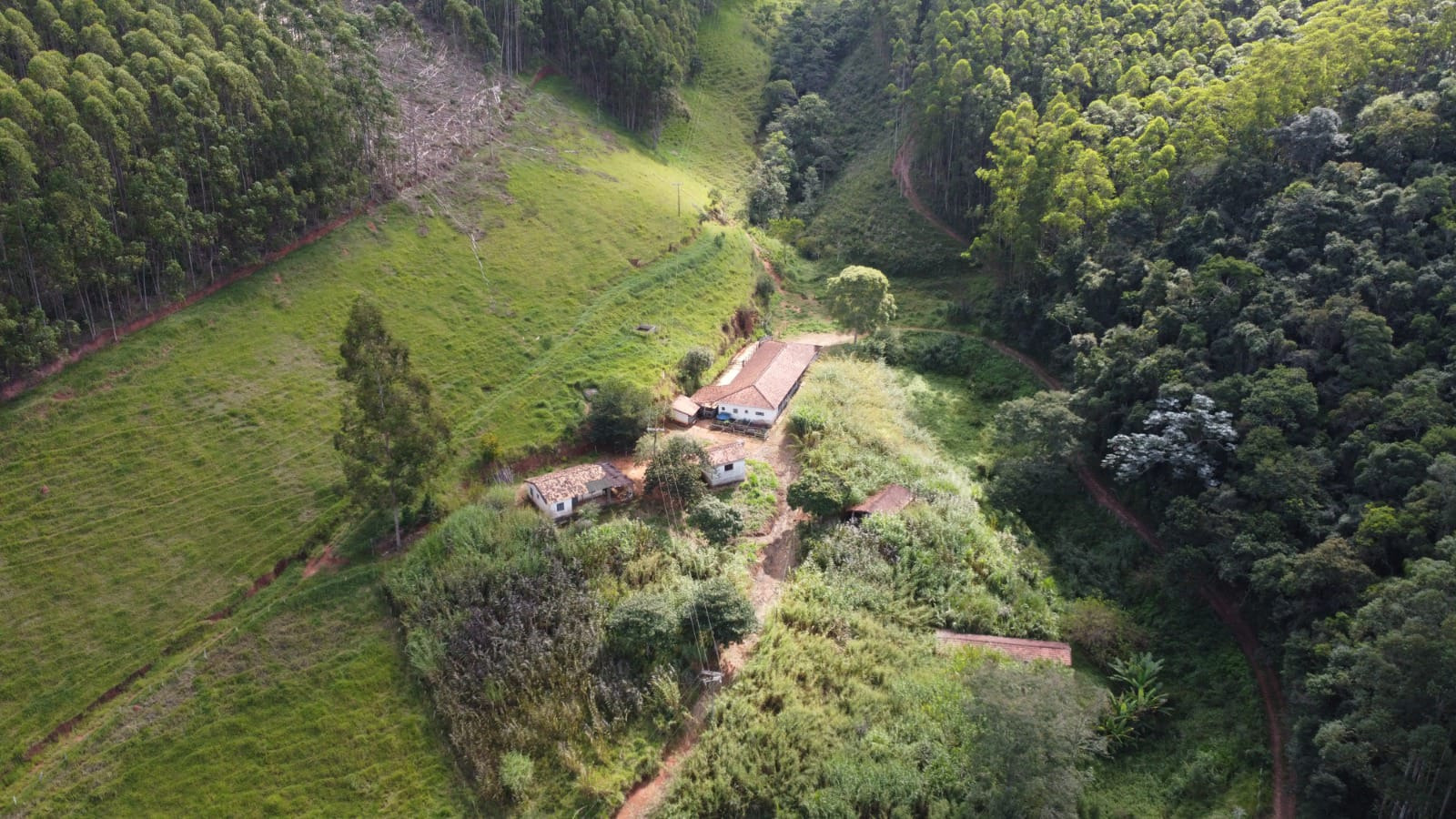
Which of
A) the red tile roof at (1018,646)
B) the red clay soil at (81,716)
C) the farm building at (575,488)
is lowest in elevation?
the red clay soil at (81,716)

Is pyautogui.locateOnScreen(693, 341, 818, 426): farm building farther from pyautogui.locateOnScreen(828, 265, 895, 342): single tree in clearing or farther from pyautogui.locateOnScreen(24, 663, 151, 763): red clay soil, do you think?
pyautogui.locateOnScreen(24, 663, 151, 763): red clay soil

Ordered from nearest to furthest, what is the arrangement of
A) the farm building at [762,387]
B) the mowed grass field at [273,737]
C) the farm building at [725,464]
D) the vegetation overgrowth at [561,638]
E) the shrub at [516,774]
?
the shrub at [516,774] < the mowed grass field at [273,737] < the vegetation overgrowth at [561,638] < the farm building at [725,464] < the farm building at [762,387]

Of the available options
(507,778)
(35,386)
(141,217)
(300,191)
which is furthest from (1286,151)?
(35,386)

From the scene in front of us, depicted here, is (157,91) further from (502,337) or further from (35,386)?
(502,337)

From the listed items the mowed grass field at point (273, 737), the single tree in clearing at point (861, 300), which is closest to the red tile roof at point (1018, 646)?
the mowed grass field at point (273, 737)

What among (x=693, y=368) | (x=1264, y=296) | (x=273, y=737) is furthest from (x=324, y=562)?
(x=1264, y=296)

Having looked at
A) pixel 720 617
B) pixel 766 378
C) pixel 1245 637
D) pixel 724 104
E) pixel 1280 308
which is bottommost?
pixel 720 617

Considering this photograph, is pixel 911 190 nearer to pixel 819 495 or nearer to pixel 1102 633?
pixel 819 495

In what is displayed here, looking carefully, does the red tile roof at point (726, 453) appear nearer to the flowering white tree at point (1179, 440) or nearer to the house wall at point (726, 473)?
the house wall at point (726, 473)
